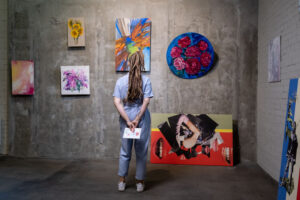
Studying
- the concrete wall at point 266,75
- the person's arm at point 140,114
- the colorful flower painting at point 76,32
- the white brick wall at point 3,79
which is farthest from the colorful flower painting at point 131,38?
the white brick wall at point 3,79

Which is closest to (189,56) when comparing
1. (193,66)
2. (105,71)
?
(193,66)

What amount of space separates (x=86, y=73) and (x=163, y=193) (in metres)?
2.39

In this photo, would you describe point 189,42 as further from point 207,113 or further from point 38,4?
point 38,4

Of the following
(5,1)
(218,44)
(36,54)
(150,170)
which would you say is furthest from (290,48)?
(5,1)

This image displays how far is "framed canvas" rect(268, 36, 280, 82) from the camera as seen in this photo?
10.3ft

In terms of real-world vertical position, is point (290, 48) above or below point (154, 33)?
below

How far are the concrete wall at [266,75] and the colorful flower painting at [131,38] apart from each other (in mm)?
1750

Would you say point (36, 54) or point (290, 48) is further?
point (36, 54)

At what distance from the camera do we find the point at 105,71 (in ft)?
13.8

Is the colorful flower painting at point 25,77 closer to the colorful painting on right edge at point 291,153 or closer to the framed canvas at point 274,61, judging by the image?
the framed canvas at point 274,61

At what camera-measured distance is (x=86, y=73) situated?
4.20 meters

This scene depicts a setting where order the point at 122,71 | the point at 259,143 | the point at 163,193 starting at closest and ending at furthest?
the point at 163,193 < the point at 259,143 < the point at 122,71

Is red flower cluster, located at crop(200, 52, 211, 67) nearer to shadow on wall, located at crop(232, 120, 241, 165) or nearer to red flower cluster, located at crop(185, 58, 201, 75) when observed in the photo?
red flower cluster, located at crop(185, 58, 201, 75)

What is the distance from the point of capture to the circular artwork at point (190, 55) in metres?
3.96
